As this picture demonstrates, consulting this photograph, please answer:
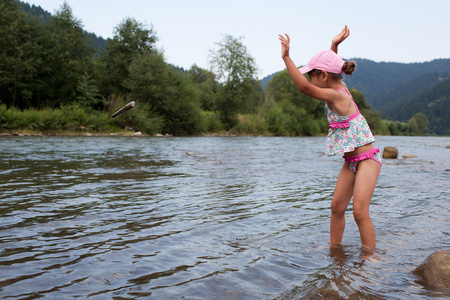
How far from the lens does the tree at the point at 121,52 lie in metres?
47.2

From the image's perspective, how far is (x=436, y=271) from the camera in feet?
9.37

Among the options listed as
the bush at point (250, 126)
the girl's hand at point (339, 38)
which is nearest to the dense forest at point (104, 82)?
the bush at point (250, 126)

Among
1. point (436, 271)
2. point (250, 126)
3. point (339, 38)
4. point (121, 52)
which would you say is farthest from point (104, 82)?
point (436, 271)

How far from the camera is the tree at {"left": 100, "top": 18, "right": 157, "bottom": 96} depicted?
155 feet

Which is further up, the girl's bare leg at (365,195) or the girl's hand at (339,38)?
the girl's hand at (339,38)

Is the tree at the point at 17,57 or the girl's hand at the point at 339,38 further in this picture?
the tree at the point at 17,57

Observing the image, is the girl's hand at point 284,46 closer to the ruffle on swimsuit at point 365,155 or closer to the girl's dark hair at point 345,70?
the girl's dark hair at point 345,70

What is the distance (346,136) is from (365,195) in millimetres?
588

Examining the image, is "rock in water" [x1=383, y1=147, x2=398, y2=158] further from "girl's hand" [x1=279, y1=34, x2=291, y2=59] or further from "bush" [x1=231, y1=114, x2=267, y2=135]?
"bush" [x1=231, y1=114, x2=267, y2=135]

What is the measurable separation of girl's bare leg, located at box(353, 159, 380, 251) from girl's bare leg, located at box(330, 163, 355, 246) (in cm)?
19

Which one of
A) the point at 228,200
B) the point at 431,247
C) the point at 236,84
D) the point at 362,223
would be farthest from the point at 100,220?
the point at 236,84

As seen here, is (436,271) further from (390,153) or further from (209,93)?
(209,93)

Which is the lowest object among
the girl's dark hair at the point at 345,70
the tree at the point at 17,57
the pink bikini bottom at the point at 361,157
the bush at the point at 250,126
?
the pink bikini bottom at the point at 361,157

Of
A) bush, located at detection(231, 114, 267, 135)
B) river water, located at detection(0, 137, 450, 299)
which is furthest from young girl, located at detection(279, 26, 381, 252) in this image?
bush, located at detection(231, 114, 267, 135)
